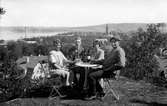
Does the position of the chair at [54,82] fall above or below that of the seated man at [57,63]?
below

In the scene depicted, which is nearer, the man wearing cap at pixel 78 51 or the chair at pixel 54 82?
Result: the chair at pixel 54 82

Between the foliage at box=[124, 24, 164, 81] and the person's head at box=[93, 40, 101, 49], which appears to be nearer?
the person's head at box=[93, 40, 101, 49]

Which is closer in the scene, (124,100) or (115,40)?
(115,40)

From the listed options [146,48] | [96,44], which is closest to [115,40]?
[96,44]

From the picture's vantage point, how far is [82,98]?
6.66m

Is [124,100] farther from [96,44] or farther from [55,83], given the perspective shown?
[55,83]

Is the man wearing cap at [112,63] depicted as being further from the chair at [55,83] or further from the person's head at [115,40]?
the chair at [55,83]

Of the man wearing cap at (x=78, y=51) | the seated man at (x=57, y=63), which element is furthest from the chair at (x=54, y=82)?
the man wearing cap at (x=78, y=51)

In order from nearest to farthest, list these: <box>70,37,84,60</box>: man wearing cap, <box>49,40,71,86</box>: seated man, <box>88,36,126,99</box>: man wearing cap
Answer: <box>88,36,126,99</box>: man wearing cap → <box>49,40,71,86</box>: seated man → <box>70,37,84,60</box>: man wearing cap

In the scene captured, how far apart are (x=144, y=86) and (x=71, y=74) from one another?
8.71ft

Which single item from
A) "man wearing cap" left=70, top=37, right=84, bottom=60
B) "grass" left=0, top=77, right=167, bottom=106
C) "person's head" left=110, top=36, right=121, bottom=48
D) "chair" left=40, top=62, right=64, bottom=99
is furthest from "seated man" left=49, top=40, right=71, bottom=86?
"person's head" left=110, top=36, right=121, bottom=48

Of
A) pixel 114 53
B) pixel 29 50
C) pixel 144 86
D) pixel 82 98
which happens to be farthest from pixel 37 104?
pixel 29 50

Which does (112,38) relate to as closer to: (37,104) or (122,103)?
(122,103)

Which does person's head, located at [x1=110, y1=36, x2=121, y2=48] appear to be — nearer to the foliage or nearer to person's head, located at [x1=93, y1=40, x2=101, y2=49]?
person's head, located at [x1=93, y1=40, x2=101, y2=49]
